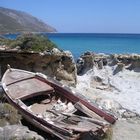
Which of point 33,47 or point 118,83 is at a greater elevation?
point 33,47

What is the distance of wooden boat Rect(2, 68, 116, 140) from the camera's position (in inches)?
493

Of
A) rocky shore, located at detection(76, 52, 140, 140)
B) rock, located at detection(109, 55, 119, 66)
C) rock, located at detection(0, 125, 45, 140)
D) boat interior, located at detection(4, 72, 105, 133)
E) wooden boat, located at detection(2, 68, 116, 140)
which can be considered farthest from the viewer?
rock, located at detection(109, 55, 119, 66)

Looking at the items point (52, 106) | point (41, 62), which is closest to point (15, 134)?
point (52, 106)

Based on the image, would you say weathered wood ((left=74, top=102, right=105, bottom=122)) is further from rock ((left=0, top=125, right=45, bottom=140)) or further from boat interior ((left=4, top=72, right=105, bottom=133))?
rock ((left=0, top=125, right=45, bottom=140))

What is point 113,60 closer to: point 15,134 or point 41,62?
point 41,62

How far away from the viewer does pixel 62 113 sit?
1381 cm

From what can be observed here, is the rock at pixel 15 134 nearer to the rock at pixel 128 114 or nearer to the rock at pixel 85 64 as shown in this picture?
the rock at pixel 128 114

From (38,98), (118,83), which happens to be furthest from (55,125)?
(118,83)

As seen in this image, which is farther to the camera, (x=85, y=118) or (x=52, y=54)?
(x=52, y=54)

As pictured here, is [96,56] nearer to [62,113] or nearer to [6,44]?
[6,44]

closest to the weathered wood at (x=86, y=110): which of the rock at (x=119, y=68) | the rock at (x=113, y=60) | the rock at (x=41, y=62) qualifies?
the rock at (x=41, y=62)

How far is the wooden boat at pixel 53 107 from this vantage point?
41.1 ft

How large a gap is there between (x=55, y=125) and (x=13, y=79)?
3.93m

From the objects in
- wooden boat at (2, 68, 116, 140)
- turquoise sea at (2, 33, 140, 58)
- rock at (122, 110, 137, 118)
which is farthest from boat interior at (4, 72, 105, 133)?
turquoise sea at (2, 33, 140, 58)
